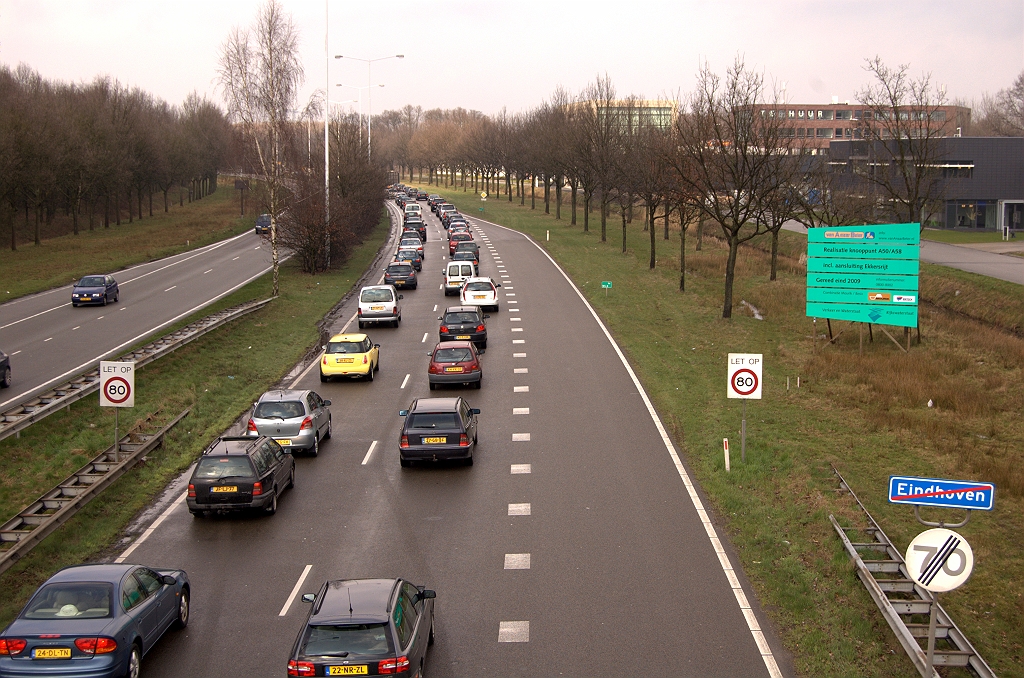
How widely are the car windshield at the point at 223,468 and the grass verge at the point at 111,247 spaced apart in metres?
32.9

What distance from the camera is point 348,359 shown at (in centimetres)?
2759

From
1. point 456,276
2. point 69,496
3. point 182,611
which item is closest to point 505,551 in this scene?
point 182,611

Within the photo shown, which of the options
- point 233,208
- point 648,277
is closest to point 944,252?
point 648,277

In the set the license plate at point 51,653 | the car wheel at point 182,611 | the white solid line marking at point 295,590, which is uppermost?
the license plate at point 51,653

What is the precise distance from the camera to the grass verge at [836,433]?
12.5m

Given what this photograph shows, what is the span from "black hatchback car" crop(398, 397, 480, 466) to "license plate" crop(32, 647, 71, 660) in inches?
376

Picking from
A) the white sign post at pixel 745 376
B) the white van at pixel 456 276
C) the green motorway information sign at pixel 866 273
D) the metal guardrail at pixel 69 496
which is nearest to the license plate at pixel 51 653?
the metal guardrail at pixel 69 496

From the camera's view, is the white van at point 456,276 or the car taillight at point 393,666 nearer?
the car taillight at point 393,666

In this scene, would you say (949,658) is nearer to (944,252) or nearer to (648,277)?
(648,277)

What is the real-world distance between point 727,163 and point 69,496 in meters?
29.7

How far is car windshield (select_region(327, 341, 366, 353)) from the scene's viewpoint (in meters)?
27.9

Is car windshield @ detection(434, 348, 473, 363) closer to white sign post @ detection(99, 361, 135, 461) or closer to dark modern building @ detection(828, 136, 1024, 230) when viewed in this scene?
white sign post @ detection(99, 361, 135, 461)

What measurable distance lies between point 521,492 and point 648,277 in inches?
1360

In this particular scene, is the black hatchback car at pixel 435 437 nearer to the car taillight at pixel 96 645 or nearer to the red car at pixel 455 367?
the red car at pixel 455 367
